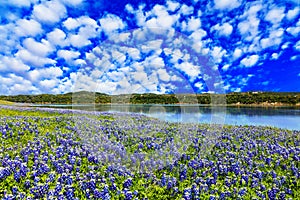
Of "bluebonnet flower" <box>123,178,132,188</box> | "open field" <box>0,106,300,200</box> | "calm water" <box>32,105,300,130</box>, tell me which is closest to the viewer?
"open field" <box>0,106,300,200</box>

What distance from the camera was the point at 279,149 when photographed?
8992 millimetres

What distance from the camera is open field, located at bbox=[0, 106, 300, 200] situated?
17.1ft

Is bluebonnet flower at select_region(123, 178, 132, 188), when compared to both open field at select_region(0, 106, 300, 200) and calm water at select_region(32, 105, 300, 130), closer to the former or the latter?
open field at select_region(0, 106, 300, 200)

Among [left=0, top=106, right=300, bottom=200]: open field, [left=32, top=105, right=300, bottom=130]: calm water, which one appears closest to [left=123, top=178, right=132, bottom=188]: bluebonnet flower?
[left=0, top=106, right=300, bottom=200]: open field

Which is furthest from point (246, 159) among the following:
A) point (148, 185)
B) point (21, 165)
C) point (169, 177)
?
point (21, 165)

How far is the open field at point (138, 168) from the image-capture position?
520 cm

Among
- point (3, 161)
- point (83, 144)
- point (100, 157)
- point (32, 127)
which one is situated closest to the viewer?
point (3, 161)

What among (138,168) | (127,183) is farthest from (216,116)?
(127,183)

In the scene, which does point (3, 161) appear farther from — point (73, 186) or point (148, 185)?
point (148, 185)

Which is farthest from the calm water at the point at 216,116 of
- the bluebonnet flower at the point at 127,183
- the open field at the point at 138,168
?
the bluebonnet flower at the point at 127,183

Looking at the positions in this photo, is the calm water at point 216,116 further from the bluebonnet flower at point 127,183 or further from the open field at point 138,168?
the bluebonnet flower at point 127,183

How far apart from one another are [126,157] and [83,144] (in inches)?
74.5

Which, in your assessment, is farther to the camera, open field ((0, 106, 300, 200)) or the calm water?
the calm water

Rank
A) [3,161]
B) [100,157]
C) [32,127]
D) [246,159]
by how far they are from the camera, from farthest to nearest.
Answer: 1. [32,127]
2. [246,159]
3. [100,157]
4. [3,161]
